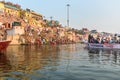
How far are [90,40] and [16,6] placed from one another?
200 ft

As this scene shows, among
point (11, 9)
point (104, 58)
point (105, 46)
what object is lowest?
point (104, 58)

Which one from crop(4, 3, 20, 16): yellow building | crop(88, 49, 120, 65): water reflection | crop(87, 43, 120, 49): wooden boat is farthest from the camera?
crop(4, 3, 20, 16): yellow building

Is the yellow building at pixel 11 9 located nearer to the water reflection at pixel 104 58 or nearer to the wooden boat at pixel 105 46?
the wooden boat at pixel 105 46

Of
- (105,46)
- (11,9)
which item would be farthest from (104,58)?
(11,9)

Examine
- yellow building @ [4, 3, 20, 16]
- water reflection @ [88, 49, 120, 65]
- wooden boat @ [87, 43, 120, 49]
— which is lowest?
water reflection @ [88, 49, 120, 65]

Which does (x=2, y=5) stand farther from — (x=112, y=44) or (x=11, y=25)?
(x=112, y=44)

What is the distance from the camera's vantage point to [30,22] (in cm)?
12275

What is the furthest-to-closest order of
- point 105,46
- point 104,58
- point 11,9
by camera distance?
point 11,9 < point 105,46 < point 104,58

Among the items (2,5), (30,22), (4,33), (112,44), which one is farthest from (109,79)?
(30,22)

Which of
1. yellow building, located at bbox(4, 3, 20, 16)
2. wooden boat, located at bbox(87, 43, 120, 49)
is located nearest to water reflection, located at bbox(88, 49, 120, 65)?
wooden boat, located at bbox(87, 43, 120, 49)

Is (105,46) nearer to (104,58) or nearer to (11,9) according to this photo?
(104,58)

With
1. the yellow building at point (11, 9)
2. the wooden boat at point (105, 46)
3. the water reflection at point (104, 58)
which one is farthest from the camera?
the yellow building at point (11, 9)

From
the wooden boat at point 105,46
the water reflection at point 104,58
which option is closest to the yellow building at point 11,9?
the wooden boat at point 105,46

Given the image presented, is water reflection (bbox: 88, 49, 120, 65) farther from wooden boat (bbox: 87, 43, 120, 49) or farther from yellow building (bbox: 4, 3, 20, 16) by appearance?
yellow building (bbox: 4, 3, 20, 16)
